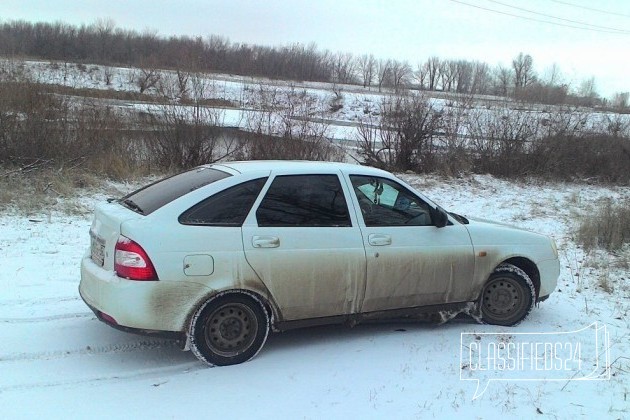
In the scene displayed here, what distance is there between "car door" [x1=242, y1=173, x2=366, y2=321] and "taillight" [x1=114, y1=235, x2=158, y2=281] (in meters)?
0.77

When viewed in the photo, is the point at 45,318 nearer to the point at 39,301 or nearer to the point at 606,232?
the point at 39,301

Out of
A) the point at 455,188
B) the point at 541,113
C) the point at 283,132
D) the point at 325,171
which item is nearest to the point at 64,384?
the point at 325,171

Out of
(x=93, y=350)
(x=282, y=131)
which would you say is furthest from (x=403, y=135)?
(x=93, y=350)

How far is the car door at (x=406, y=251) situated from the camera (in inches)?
196

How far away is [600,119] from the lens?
779 inches

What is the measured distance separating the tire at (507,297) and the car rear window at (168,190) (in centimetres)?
294

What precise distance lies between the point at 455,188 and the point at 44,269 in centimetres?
1154

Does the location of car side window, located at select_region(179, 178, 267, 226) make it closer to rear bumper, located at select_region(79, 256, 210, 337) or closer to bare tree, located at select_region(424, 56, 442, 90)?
rear bumper, located at select_region(79, 256, 210, 337)

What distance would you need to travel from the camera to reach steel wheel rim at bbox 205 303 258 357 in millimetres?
4434

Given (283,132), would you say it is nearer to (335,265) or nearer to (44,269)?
(44,269)

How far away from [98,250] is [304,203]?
180 cm

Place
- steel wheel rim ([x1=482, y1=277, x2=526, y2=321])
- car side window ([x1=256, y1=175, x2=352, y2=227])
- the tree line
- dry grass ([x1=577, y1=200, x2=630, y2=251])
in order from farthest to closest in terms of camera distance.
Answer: the tree line → dry grass ([x1=577, y1=200, x2=630, y2=251]) → steel wheel rim ([x1=482, y1=277, x2=526, y2=321]) → car side window ([x1=256, y1=175, x2=352, y2=227])

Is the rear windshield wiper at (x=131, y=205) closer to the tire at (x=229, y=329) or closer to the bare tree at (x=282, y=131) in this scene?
the tire at (x=229, y=329)

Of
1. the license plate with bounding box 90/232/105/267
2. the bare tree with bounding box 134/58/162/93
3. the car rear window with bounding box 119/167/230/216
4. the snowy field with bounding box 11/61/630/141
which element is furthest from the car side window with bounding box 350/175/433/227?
the bare tree with bounding box 134/58/162/93
